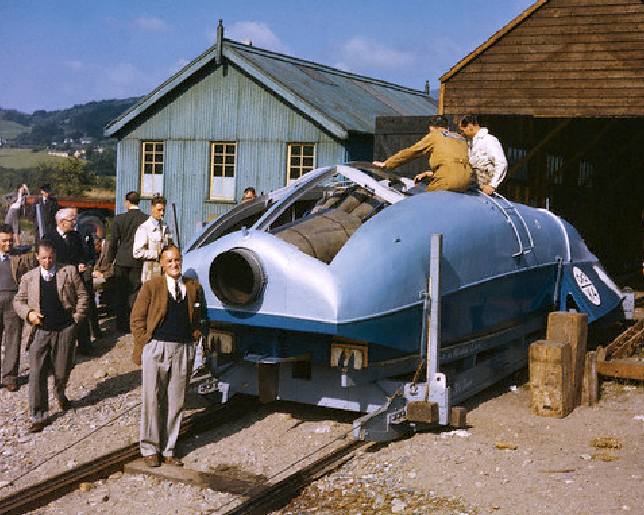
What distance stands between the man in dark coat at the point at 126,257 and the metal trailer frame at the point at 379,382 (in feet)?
14.0

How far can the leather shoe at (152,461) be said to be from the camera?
7648 mm

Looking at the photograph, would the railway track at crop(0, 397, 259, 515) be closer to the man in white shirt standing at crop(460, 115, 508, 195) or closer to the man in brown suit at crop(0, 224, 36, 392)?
the man in brown suit at crop(0, 224, 36, 392)

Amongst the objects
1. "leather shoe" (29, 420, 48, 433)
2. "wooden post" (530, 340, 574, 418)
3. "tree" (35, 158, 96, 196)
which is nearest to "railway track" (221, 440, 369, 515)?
"wooden post" (530, 340, 574, 418)

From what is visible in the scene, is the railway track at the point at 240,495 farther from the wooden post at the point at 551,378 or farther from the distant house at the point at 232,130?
the distant house at the point at 232,130

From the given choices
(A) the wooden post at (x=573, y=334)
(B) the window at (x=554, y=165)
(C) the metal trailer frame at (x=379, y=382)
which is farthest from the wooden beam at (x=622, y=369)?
(B) the window at (x=554, y=165)

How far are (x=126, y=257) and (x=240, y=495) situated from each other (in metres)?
6.66

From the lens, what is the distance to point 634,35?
15398 millimetres

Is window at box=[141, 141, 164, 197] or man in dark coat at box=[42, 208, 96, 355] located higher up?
window at box=[141, 141, 164, 197]

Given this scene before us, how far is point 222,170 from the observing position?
75.9ft

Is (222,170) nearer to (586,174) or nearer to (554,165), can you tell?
(554,165)

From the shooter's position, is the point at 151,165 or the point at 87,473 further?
the point at 151,165

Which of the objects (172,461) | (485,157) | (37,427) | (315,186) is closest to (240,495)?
(172,461)

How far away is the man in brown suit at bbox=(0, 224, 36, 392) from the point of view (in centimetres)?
1049

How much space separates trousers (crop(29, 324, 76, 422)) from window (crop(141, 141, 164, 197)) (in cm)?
1484
